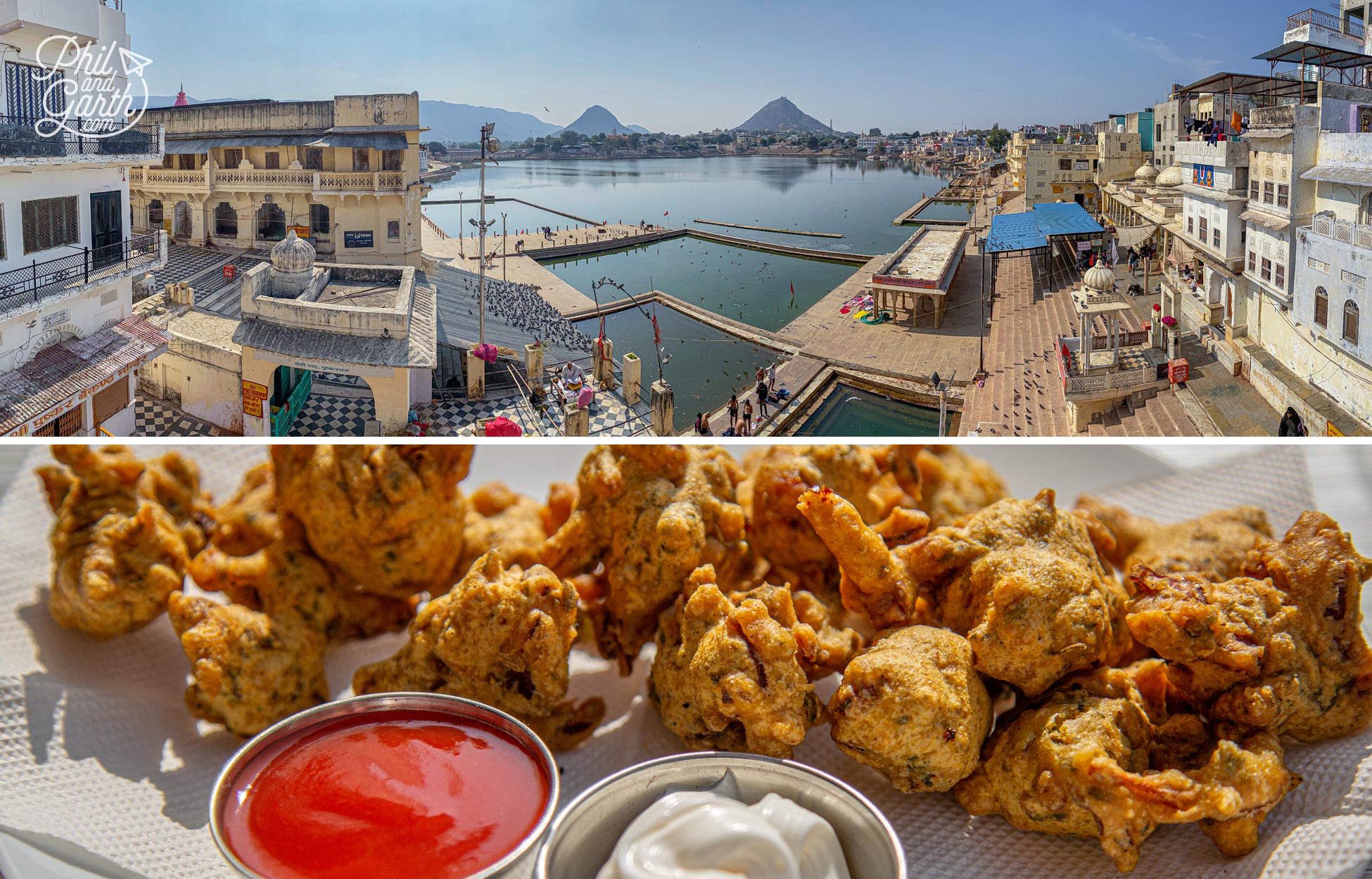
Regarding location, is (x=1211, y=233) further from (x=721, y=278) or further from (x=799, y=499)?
(x=799, y=499)

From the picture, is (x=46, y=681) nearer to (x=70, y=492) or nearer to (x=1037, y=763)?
(x=70, y=492)

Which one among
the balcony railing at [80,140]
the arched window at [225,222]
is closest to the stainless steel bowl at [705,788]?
the balcony railing at [80,140]

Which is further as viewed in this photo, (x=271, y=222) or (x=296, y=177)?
(x=271, y=222)

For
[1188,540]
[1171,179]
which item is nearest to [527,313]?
[1188,540]

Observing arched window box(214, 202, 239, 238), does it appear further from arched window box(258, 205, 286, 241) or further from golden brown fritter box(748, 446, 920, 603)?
golden brown fritter box(748, 446, 920, 603)

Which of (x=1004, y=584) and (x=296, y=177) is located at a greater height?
(x=296, y=177)

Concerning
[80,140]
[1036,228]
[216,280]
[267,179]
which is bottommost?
[216,280]

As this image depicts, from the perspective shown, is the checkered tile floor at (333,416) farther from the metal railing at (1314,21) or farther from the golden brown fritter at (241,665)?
the metal railing at (1314,21)
